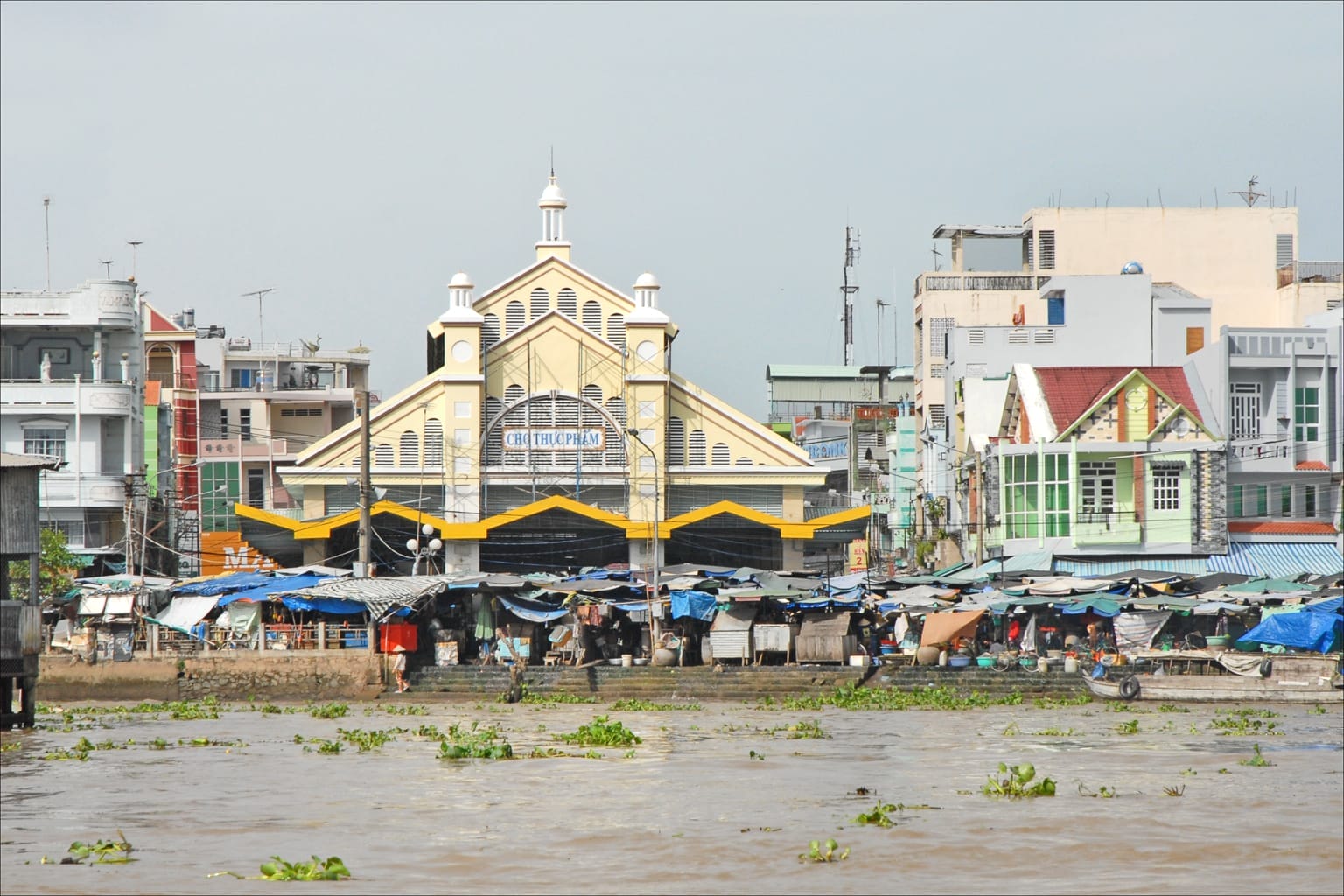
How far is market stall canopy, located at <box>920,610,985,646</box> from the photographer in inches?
1779

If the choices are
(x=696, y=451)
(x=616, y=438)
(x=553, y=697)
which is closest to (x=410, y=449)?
(x=616, y=438)

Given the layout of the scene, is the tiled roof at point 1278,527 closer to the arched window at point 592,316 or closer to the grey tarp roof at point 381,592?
the arched window at point 592,316

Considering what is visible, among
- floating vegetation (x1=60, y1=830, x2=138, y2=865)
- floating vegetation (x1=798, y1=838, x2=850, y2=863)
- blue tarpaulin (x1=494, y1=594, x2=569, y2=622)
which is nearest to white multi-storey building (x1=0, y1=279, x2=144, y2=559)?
blue tarpaulin (x1=494, y1=594, x2=569, y2=622)

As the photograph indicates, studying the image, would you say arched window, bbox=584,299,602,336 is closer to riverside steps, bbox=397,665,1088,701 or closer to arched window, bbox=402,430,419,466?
arched window, bbox=402,430,419,466

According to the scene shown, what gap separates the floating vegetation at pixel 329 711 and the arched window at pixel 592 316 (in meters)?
23.0

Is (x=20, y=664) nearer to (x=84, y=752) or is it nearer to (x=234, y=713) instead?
(x=84, y=752)

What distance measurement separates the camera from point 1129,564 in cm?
5153

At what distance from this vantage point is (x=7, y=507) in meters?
33.8

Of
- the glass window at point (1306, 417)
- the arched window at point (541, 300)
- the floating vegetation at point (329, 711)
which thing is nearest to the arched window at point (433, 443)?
the arched window at point (541, 300)

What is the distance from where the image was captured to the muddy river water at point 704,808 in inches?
768

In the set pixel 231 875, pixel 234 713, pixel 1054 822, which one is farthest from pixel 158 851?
pixel 234 713

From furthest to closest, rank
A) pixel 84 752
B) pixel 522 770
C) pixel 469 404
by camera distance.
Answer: pixel 469 404 < pixel 84 752 < pixel 522 770

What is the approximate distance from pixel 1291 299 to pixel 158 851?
54.0 m

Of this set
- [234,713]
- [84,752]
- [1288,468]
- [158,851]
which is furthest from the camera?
[1288,468]
